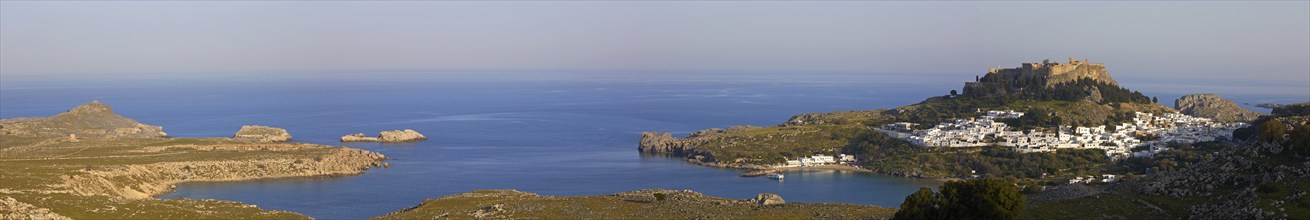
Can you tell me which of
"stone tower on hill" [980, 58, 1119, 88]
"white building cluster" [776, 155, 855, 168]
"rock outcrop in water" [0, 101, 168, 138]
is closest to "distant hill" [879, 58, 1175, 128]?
"stone tower on hill" [980, 58, 1119, 88]

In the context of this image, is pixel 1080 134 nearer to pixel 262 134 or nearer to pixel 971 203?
pixel 971 203

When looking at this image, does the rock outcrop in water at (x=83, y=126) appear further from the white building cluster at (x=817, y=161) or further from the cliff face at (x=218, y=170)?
the white building cluster at (x=817, y=161)

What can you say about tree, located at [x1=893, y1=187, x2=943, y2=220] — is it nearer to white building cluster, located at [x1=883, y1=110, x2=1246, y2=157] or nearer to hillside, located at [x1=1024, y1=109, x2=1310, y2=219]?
hillside, located at [x1=1024, y1=109, x2=1310, y2=219]

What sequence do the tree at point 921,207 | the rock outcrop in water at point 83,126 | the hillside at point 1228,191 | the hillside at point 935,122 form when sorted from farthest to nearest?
1. the rock outcrop in water at point 83,126
2. the hillside at point 935,122
3. the tree at point 921,207
4. the hillside at point 1228,191

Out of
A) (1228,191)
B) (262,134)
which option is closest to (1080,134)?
(1228,191)

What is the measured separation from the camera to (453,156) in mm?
110125

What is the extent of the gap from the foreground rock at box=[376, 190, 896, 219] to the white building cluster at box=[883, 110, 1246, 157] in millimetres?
50134

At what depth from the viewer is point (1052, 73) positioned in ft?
390

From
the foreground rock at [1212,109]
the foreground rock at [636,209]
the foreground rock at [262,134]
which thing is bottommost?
the foreground rock at [262,134]

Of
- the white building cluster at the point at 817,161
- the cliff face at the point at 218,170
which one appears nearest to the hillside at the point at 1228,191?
the cliff face at the point at 218,170

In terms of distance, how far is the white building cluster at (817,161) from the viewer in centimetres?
9888

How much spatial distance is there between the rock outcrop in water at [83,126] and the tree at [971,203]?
104 metres

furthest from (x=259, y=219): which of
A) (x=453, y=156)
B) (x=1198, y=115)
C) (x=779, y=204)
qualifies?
(x=1198, y=115)

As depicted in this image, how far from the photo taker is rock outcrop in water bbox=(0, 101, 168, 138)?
116 meters
